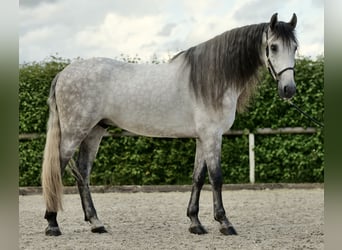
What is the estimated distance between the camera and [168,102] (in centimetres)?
438

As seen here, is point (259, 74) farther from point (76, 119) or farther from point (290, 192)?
point (290, 192)

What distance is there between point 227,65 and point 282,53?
1.80 feet

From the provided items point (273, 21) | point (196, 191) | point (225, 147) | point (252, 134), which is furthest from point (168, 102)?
point (252, 134)

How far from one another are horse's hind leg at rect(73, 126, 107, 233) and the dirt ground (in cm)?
14

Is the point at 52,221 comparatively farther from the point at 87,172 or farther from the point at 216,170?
the point at 216,170

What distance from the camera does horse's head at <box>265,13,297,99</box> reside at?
3.95 meters

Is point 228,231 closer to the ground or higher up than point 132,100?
closer to the ground

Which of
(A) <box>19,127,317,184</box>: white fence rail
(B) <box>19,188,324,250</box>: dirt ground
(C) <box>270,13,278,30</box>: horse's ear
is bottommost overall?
(B) <box>19,188,324,250</box>: dirt ground

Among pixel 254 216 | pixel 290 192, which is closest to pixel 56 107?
pixel 254 216

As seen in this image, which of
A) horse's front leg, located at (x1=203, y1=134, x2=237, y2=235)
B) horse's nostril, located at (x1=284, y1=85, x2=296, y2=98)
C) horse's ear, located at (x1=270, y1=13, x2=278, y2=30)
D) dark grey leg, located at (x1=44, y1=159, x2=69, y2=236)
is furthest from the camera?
dark grey leg, located at (x1=44, y1=159, x2=69, y2=236)

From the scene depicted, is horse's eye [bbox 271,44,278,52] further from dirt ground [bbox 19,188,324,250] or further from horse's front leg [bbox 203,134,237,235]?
dirt ground [bbox 19,188,324,250]

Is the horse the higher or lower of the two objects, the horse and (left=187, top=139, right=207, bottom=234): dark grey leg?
the higher

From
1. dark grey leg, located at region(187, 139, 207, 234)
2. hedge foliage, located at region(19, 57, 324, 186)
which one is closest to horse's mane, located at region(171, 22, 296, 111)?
dark grey leg, located at region(187, 139, 207, 234)

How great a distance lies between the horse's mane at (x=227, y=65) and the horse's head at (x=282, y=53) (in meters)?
0.20
